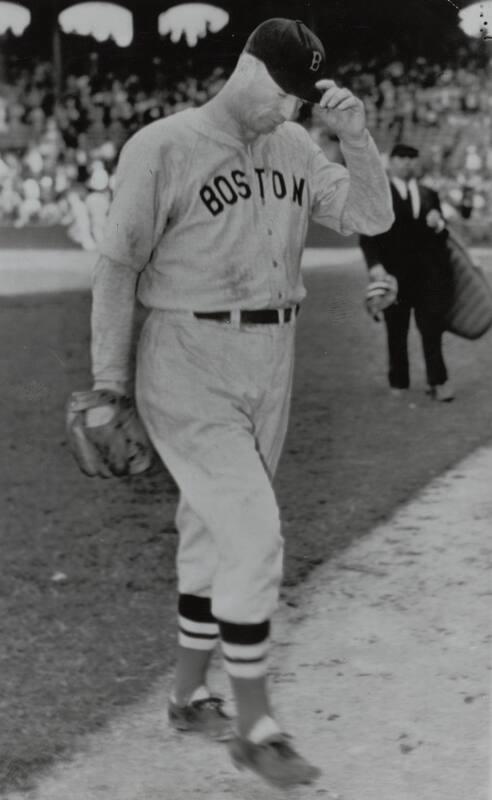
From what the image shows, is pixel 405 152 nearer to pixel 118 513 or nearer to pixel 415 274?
pixel 415 274

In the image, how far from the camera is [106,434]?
10.4 feet

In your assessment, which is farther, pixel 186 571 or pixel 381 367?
pixel 381 367

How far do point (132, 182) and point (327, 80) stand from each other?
54 centimetres

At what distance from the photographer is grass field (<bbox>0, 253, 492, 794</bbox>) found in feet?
12.4

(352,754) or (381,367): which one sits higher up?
(352,754)

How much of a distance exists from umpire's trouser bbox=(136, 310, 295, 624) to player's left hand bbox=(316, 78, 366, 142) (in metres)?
0.52

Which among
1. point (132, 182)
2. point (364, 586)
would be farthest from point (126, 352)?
point (364, 586)

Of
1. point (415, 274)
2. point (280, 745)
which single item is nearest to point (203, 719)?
point (280, 745)

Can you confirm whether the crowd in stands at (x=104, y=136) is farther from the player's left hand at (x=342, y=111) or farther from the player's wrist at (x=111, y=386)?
the player's wrist at (x=111, y=386)

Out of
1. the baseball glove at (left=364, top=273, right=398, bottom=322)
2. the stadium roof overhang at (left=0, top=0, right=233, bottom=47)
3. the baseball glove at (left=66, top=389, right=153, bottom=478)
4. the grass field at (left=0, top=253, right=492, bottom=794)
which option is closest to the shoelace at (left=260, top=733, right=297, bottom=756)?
the grass field at (left=0, top=253, right=492, bottom=794)

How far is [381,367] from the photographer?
1062 centimetres

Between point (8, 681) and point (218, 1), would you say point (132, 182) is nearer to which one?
point (8, 681)

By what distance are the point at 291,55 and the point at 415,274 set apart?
20.5ft

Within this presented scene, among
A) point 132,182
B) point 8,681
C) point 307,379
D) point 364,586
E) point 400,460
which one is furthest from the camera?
point 307,379
